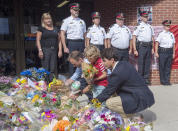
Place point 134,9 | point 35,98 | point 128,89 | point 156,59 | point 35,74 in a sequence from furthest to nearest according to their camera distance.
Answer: point 134,9, point 156,59, point 35,74, point 35,98, point 128,89

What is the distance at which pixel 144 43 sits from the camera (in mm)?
6195

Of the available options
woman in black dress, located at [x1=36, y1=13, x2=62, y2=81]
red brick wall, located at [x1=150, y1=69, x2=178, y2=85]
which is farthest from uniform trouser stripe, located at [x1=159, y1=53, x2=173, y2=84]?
woman in black dress, located at [x1=36, y1=13, x2=62, y2=81]

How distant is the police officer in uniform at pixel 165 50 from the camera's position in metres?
6.37

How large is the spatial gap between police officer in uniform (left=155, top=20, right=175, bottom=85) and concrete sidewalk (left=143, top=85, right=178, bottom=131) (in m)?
0.87

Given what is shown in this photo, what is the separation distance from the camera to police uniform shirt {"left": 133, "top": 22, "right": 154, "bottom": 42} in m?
6.21

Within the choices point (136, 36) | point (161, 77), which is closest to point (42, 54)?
point (136, 36)

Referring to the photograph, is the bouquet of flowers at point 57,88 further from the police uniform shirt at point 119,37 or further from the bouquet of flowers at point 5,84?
the police uniform shirt at point 119,37

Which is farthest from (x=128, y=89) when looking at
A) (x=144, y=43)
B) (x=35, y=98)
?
(x=144, y=43)

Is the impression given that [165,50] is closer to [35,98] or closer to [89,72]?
[89,72]

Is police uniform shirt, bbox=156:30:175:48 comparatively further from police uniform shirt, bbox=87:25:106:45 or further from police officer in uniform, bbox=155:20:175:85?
police uniform shirt, bbox=87:25:106:45

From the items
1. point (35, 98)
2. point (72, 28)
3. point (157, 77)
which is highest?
point (72, 28)

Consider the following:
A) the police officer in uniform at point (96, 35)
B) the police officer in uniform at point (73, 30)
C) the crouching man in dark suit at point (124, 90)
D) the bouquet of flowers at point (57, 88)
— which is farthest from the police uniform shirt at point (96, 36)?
the crouching man in dark suit at point (124, 90)

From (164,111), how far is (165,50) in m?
2.60

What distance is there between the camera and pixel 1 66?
707cm
